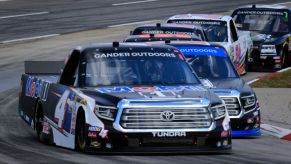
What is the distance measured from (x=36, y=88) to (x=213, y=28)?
A: 34.4 ft

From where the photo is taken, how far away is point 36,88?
1531 centimetres

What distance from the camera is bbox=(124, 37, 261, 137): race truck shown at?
15.4m

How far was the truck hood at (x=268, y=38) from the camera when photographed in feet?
89.4

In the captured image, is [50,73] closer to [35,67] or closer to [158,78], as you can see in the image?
[35,67]

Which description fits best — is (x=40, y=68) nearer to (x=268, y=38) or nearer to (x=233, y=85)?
(x=233, y=85)

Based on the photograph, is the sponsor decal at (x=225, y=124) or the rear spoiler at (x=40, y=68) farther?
the rear spoiler at (x=40, y=68)

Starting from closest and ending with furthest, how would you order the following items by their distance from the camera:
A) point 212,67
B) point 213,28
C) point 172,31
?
point 212,67 < point 172,31 < point 213,28

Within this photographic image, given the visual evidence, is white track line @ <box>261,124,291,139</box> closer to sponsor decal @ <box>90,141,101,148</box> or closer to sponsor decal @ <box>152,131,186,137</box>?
sponsor decal @ <box>152,131,186,137</box>

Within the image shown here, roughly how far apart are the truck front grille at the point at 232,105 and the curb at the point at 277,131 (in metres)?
0.88

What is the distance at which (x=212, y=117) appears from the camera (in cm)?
1254

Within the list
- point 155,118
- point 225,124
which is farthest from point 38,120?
point 225,124

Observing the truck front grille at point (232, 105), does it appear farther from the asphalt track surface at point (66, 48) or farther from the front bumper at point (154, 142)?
the front bumper at point (154, 142)

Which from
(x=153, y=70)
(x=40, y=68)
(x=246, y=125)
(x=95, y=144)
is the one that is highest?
(x=153, y=70)

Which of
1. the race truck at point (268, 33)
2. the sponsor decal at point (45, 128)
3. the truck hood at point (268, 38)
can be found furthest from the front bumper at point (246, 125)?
the truck hood at point (268, 38)
